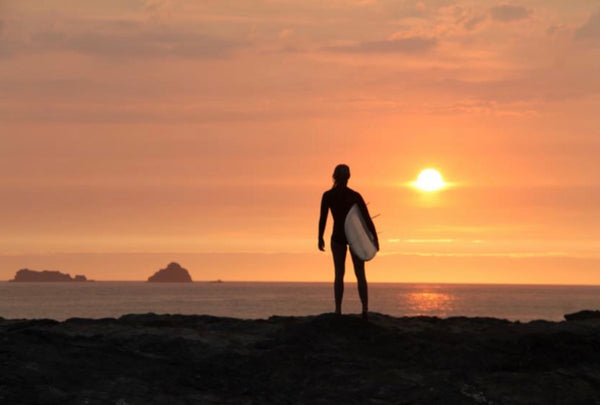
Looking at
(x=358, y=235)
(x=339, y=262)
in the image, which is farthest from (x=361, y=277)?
(x=358, y=235)

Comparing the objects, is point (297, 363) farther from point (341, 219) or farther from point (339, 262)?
point (341, 219)

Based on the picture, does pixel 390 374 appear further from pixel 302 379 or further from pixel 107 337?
pixel 107 337

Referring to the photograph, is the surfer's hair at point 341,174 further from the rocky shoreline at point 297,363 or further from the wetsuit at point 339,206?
the rocky shoreline at point 297,363

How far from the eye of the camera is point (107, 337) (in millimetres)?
14961

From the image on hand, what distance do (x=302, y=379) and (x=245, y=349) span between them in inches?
65.3

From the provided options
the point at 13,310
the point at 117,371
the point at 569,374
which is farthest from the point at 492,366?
the point at 13,310

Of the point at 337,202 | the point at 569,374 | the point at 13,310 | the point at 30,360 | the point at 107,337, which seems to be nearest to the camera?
the point at 30,360

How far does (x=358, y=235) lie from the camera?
1628 cm

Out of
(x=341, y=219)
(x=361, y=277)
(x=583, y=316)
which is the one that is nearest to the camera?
(x=341, y=219)

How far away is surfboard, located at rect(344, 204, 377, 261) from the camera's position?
16.1 metres

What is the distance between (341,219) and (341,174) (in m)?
0.88

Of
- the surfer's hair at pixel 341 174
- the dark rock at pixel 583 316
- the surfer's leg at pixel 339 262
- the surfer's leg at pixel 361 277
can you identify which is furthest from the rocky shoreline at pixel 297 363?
the surfer's hair at pixel 341 174

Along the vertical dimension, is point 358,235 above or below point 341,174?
below

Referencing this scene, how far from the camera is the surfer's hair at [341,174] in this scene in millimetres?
16406
